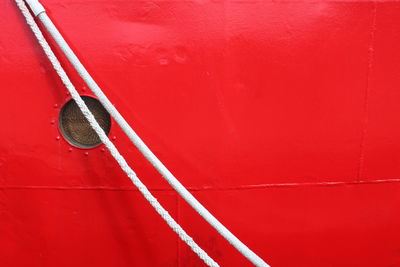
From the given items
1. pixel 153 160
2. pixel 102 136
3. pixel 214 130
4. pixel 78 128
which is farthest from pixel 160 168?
pixel 78 128

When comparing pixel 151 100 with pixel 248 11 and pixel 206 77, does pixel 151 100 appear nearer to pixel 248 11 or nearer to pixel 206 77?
pixel 206 77

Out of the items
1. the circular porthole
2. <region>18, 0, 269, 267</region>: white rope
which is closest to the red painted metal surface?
the circular porthole

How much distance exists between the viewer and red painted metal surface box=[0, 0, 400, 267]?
169 cm

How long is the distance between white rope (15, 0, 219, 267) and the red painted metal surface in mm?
117

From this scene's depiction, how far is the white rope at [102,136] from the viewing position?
1.48 metres

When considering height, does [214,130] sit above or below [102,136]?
below

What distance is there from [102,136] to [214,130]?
53cm

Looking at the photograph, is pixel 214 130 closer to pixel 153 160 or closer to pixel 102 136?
pixel 153 160

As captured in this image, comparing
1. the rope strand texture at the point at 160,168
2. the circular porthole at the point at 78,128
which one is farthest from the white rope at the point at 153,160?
the circular porthole at the point at 78,128

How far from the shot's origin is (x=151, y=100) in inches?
68.2

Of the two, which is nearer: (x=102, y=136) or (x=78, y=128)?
(x=102, y=136)

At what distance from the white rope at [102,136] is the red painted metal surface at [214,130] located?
0.12 meters

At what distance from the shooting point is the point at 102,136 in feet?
4.92

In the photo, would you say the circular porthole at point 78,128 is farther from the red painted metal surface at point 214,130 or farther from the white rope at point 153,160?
the white rope at point 153,160
